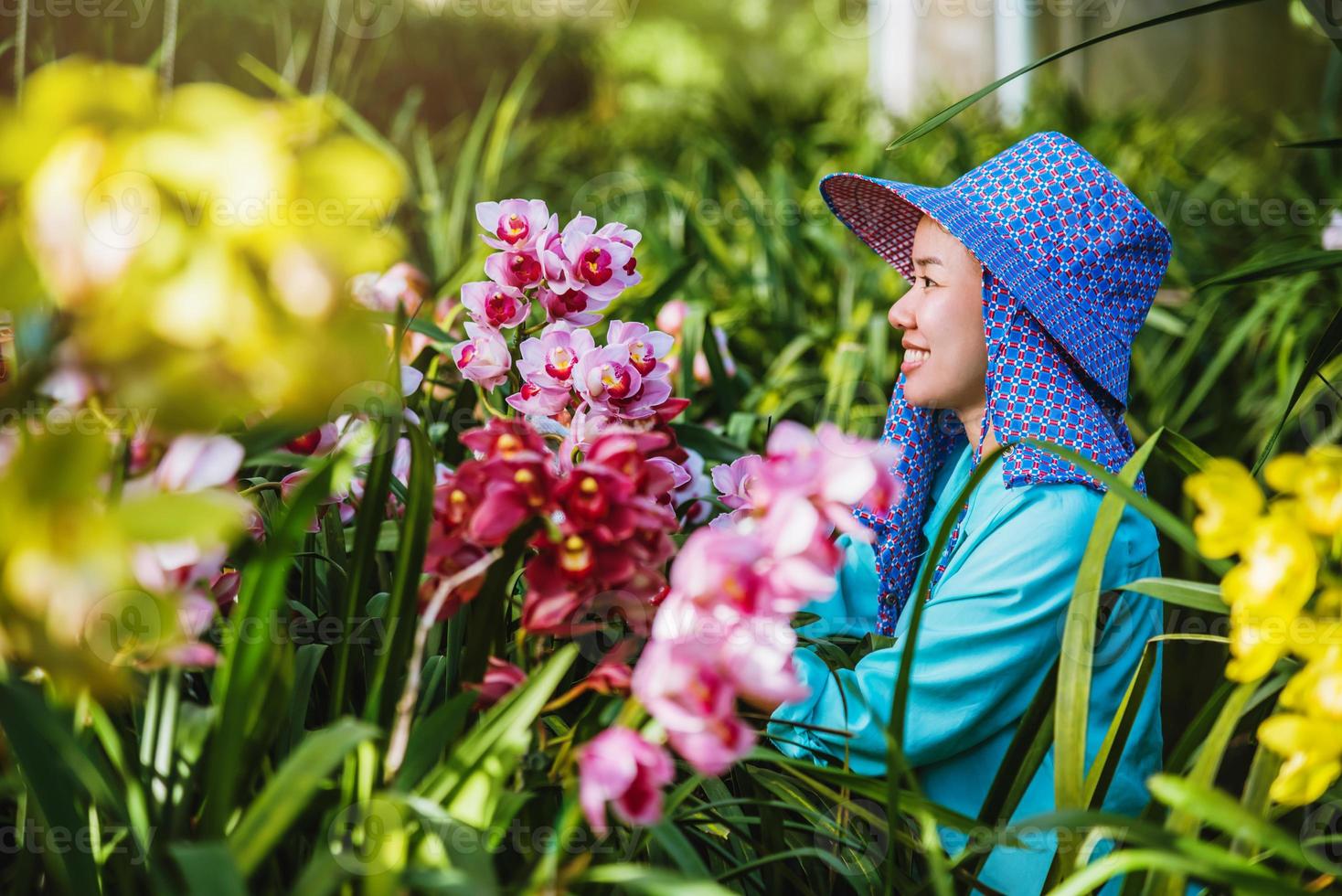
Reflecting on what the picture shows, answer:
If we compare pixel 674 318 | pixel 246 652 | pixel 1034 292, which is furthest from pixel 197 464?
pixel 674 318

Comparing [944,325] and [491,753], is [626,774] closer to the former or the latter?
[491,753]

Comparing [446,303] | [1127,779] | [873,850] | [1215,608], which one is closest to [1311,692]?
[1215,608]

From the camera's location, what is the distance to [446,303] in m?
2.02

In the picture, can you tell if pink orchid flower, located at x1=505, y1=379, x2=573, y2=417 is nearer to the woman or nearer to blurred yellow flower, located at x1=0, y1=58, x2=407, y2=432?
the woman

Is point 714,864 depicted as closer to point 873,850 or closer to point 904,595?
point 873,850

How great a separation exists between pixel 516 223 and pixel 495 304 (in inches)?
3.5

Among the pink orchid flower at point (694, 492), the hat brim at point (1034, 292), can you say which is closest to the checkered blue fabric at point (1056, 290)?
the hat brim at point (1034, 292)

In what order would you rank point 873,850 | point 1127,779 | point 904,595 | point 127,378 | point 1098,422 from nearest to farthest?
point 127,378 < point 873,850 < point 1127,779 < point 1098,422 < point 904,595

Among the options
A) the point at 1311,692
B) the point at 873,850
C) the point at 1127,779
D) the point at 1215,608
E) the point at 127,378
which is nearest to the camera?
the point at 127,378

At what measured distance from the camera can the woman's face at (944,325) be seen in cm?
142

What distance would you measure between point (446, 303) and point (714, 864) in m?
1.23

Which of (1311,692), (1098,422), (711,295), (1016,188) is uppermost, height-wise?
(1016,188)

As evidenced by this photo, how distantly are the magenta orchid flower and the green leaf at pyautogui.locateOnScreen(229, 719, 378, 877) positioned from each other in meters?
0.61

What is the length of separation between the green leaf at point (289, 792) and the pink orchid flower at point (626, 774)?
0.14 m
